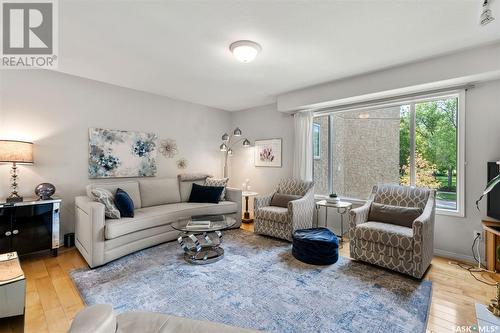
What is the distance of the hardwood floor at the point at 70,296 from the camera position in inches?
68.9

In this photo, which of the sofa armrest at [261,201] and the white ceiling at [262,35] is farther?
the sofa armrest at [261,201]

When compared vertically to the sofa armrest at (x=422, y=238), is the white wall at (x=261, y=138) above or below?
above

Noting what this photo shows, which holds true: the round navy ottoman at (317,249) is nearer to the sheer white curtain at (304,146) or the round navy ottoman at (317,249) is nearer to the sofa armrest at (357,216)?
the sofa armrest at (357,216)

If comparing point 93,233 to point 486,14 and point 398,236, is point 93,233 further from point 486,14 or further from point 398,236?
point 486,14

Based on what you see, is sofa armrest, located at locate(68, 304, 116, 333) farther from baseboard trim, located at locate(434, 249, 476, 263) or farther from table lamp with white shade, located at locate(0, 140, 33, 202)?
baseboard trim, located at locate(434, 249, 476, 263)

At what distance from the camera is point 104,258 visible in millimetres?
2664

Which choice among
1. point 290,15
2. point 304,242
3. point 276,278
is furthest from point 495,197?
point 290,15

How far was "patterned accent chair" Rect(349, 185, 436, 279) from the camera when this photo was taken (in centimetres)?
235

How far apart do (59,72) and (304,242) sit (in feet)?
13.3

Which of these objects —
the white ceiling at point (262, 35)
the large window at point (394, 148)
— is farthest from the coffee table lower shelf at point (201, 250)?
the large window at point (394, 148)

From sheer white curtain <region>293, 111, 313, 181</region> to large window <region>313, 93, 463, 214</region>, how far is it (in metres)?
0.23

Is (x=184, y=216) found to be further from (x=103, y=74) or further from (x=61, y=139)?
(x=103, y=74)

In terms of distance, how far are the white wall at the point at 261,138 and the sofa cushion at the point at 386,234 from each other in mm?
2022

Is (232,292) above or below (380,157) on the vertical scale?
below
